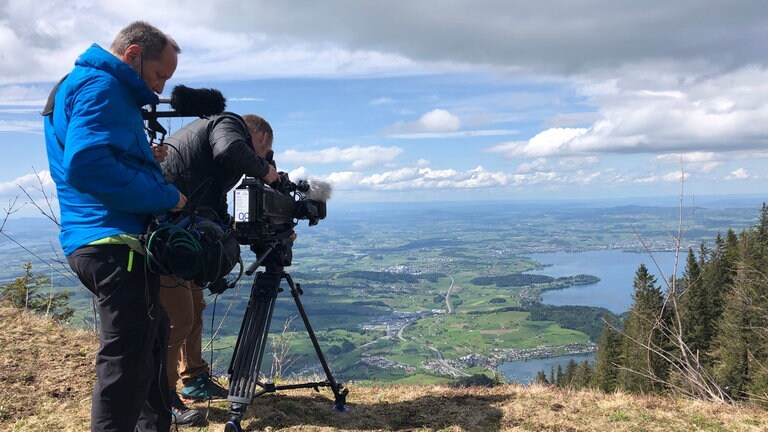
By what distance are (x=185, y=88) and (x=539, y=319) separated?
74103mm

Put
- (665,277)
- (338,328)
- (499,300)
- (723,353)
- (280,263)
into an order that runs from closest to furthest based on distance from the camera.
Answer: (280,263) → (665,277) → (723,353) → (338,328) → (499,300)

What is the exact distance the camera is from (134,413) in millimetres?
2566

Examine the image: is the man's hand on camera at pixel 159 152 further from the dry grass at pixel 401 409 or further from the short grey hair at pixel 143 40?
the dry grass at pixel 401 409

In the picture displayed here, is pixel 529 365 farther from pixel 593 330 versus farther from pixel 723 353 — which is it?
pixel 723 353

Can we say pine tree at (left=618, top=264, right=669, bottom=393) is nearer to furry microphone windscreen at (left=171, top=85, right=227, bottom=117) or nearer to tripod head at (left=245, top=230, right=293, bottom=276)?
tripod head at (left=245, top=230, right=293, bottom=276)

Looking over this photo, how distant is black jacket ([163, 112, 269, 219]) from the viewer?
11.1 ft

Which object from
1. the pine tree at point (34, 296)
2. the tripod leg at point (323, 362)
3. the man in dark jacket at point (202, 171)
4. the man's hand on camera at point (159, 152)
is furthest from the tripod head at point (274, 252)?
the pine tree at point (34, 296)

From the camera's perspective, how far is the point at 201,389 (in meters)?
4.32

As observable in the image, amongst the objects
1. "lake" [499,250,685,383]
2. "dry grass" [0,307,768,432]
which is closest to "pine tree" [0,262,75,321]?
"dry grass" [0,307,768,432]

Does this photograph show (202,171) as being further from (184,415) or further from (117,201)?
(184,415)

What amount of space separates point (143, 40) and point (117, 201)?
3.01ft

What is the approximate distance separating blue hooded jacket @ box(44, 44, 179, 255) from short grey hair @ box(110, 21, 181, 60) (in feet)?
0.37

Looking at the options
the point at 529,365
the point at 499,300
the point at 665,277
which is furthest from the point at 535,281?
the point at 665,277

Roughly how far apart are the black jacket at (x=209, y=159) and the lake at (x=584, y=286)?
133ft
